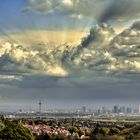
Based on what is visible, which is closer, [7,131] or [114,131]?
[7,131]

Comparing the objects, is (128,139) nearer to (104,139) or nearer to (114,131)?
(104,139)

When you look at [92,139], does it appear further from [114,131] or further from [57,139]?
[114,131]

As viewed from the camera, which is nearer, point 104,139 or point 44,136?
point 104,139

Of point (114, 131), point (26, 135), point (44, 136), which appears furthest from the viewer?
point (114, 131)

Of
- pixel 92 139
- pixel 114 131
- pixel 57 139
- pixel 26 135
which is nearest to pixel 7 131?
pixel 26 135

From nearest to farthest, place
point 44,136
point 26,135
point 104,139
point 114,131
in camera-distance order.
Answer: point 26,135, point 104,139, point 44,136, point 114,131

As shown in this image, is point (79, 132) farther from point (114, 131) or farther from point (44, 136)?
point (44, 136)

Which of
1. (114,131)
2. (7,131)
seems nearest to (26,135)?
(7,131)
